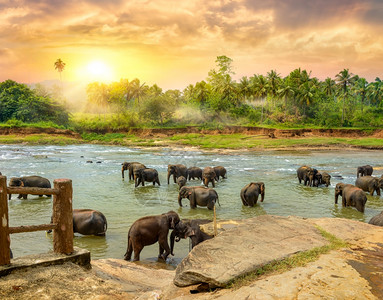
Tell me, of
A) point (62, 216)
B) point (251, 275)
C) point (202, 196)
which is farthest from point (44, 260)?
point (202, 196)

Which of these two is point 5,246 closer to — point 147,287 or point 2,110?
point 147,287

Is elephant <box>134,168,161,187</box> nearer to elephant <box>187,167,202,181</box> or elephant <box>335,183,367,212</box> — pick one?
elephant <box>187,167,202,181</box>

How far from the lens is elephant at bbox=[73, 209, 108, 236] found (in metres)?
10.5

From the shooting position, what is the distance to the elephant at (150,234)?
9062 mm

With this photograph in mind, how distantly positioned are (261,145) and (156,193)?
33.4m

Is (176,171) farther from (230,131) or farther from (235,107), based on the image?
(235,107)

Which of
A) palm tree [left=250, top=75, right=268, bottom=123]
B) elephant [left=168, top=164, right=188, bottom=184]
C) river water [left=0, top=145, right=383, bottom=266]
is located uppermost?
palm tree [left=250, top=75, right=268, bottom=123]

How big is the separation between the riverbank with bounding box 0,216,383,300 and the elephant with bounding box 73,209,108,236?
122 inches

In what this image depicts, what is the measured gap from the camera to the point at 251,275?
5.41 metres

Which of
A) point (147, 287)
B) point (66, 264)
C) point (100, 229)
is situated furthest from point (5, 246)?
point (100, 229)

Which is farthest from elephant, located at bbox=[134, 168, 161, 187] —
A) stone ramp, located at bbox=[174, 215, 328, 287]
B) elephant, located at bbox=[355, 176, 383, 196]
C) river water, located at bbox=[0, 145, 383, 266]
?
stone ramp, located at bbox=[174, 215, 328, 287]

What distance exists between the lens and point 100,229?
10.7 meters

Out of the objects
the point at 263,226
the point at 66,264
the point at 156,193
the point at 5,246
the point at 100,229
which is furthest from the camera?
the point at 156,193

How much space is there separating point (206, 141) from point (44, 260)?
4952cm
